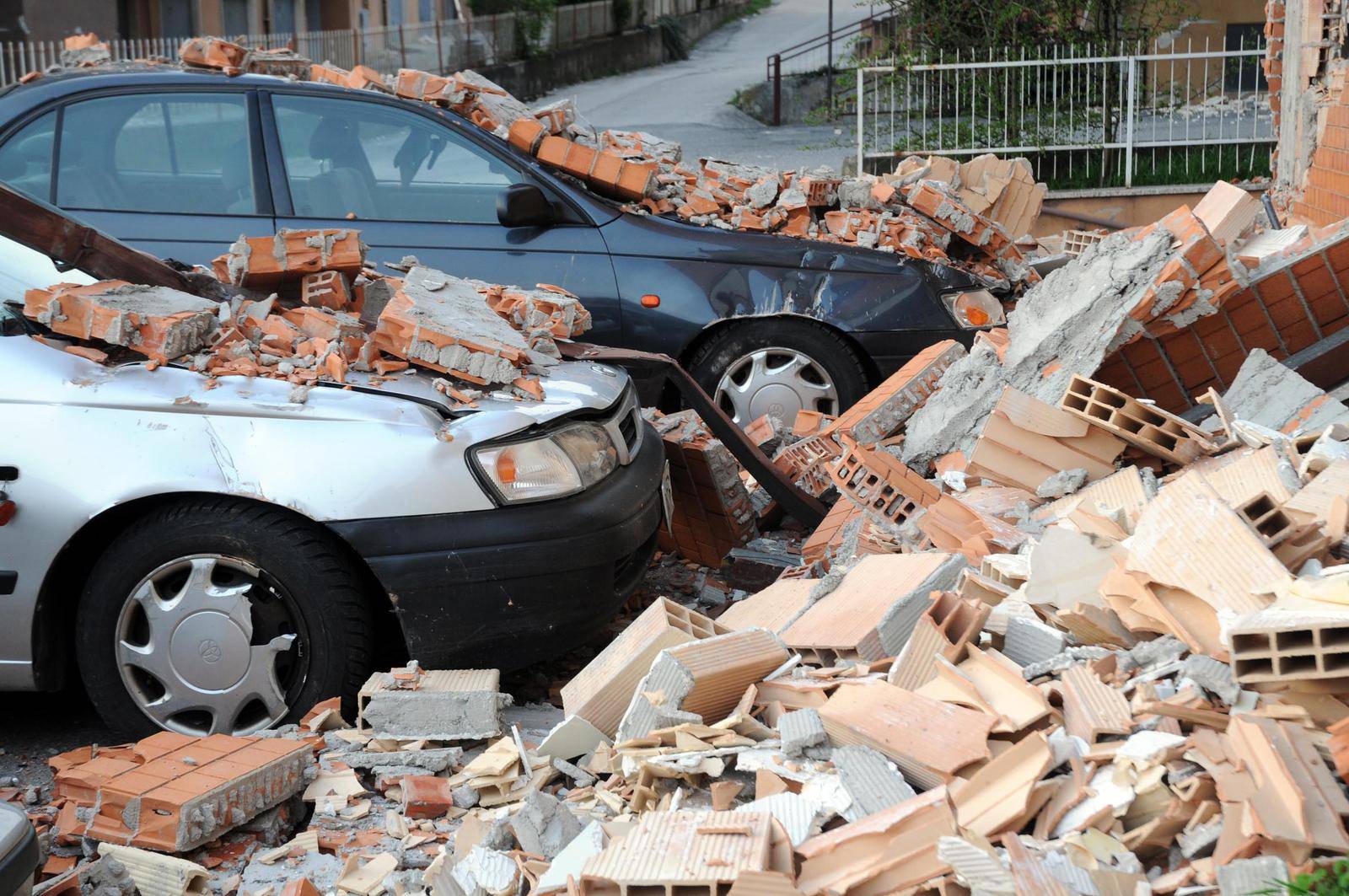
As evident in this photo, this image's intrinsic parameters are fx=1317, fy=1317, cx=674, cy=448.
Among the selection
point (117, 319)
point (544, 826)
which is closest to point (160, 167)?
point (117, 319)

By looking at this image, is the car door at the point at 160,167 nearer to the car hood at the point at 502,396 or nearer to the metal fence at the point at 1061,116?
the car hood at the point at 502,396

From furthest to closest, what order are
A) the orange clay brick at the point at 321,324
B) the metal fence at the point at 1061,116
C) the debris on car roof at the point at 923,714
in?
→ the metal fence at the point at 1061,116, the orange clay brick at the point at 321,324, the debris on car roof at the point at 923,714

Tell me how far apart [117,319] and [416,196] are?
2391mm

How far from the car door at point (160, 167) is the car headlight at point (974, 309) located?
3.24 metres

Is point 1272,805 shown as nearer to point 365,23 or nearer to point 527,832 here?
point 527,832

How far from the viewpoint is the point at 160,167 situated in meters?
5.98

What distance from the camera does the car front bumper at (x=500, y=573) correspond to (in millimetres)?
3846

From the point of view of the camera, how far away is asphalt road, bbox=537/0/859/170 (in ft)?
72.2

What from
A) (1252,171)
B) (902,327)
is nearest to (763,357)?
(902,327)

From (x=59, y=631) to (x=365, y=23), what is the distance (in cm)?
3006

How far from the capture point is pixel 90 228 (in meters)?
4.51

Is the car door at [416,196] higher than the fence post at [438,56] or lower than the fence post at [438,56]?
lower

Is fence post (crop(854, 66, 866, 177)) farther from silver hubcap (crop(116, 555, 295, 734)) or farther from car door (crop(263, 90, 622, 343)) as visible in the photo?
silver hubcap (crop(116, 555, 295, 734))

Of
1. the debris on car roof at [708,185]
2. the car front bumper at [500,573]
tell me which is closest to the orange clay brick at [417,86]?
the debris on car roof at [708,185]
